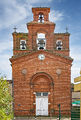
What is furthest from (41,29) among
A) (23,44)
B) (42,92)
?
(42,92)

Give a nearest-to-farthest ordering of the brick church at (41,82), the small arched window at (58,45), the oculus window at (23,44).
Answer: the brick church at (41,82) < the oculus window at (23,44) < the small arched window at (58,45)

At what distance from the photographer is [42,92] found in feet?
87.4

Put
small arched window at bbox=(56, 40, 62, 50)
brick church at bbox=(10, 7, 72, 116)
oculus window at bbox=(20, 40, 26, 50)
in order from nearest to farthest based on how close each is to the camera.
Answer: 1. brick church at bbox=(10, 7, 72, 116)
2. oculus window at bbox=(20, 40, 26, 50)
3. small arched window at bbox=(56, 40, 62, 50)

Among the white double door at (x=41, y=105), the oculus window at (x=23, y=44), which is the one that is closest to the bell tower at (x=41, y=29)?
the oculus window at (x=23, y=44)

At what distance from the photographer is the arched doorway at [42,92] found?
1038 inches

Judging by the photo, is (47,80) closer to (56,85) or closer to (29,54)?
(56,85)

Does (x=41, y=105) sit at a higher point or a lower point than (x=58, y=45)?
lower

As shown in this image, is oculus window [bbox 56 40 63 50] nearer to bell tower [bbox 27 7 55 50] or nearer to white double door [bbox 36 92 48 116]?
bell tower [bbox 27 7 55 50]

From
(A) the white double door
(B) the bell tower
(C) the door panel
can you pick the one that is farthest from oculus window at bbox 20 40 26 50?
Answer: (C) the door panel

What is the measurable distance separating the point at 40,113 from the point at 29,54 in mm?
6518

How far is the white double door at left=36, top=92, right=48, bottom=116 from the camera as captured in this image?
26.4 metres

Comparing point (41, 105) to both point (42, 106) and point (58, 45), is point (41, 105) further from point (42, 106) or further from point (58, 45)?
point (58, 45)

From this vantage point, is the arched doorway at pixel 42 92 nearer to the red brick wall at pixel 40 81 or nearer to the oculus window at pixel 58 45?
the red brick wall at pixel 40 81

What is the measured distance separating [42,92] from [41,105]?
1410mm
